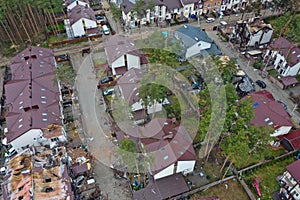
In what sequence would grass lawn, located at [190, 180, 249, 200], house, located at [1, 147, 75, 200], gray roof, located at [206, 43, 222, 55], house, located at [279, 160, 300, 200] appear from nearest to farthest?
1. house, located at [1, 147, 75, 200]
2. house, located at [279, 160, 300, 200]
3. grass lawn, located at [190, 180, 249, 200]
4. gray roof, located at [206, 43, 222, 55]

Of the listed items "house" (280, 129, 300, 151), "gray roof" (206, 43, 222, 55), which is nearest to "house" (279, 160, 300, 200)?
"house" (280, 129, 300, 151)

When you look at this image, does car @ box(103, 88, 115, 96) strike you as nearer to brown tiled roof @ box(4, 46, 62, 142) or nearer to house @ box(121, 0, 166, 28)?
brown tiled roof @ box(4, 46, 62, 142)

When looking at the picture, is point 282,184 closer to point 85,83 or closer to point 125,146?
point 125,146

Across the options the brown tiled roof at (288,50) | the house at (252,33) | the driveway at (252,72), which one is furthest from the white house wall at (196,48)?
the brown tiled roof at (288,50)

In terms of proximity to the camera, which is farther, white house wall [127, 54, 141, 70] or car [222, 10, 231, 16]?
car [222, 10, 231, 16]

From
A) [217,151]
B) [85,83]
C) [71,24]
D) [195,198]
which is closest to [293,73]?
[217,151]
